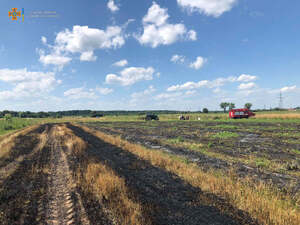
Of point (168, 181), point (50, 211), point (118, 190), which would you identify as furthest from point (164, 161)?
point (50, 211)

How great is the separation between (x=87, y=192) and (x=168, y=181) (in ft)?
10.7

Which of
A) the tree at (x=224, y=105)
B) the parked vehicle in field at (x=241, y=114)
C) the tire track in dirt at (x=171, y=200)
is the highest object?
the tree at (x=224, y=105)

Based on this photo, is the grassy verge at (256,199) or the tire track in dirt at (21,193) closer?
the grassy verge at (256,199)

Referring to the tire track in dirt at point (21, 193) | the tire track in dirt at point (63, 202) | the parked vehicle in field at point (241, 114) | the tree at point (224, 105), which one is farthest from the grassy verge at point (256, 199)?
the tree at point (224, 105)

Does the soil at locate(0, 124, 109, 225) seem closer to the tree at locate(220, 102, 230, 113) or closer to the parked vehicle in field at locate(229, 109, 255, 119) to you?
the parked vehicle in field at locate(229, 109, 255, 119)

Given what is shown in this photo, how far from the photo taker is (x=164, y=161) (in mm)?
8914

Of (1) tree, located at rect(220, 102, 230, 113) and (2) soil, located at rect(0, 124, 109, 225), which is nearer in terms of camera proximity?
(2) soil, located at rect(0, 124, 109, 225)

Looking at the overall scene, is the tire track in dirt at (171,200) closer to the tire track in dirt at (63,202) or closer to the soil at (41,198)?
the soil at (41,198)

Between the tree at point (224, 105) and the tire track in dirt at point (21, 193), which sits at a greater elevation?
the tree at point (224, 105)

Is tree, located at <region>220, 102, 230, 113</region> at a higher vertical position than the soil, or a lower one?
higher

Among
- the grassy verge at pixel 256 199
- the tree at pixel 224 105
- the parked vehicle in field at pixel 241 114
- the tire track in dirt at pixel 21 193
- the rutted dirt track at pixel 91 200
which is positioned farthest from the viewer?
the tree at pixel 224 105

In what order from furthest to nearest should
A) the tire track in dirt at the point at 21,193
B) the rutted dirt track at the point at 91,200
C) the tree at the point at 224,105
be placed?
the tree at the point at 224,105 < the tire track in dirt at the point at 21,193 < the rutted dirt track at the point at 91,200

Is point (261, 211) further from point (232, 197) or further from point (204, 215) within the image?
point (204, 215)

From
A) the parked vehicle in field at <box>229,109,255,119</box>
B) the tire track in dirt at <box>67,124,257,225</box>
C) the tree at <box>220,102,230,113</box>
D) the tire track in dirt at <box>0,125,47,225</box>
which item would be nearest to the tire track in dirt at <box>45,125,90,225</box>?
the tire track in dirt at <box>0,125,47,225</box>
